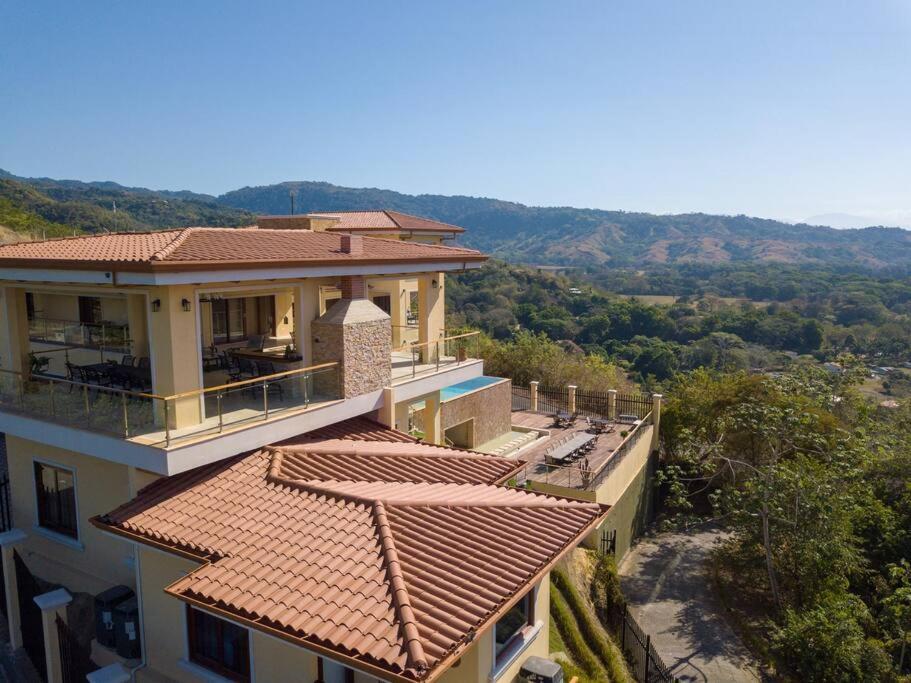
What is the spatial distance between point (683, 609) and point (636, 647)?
13.6ft

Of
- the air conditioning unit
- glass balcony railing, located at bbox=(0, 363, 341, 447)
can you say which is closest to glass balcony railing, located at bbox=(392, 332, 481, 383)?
glass balcony railing, located at bbox=(0, 363, 341, 447)

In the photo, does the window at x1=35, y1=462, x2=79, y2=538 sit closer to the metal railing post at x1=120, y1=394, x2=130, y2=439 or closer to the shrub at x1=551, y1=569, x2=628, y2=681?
the metal railing post at x1=120, y1=394, x2=130, y2=439

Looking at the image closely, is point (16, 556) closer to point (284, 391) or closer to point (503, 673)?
point (284, 391)

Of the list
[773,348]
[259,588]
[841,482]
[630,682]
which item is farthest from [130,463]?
[773,348]

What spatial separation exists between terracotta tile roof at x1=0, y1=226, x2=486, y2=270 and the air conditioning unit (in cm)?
756

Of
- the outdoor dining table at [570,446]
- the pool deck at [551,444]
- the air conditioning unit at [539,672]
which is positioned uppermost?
the air conditioning unit at [539,672]

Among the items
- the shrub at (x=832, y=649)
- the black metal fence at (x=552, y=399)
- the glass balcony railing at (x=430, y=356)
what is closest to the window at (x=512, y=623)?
the glass balcony railing at (x=430, y=356)

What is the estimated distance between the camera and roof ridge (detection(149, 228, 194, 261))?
9672 millimetres

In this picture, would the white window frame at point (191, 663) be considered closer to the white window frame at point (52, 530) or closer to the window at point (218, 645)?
the window at point (218, 645)

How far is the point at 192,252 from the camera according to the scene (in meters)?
10.5

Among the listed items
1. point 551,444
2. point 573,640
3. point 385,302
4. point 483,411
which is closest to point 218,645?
point 573,640

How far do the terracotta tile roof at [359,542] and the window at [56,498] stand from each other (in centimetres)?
279

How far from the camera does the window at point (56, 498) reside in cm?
1189

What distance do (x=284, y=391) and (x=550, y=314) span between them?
2817 inches
